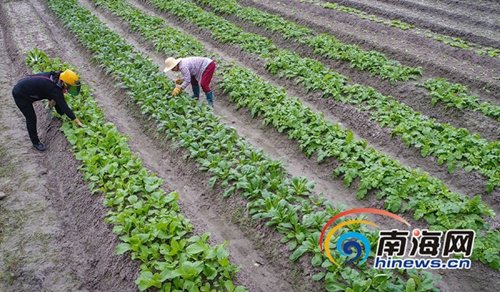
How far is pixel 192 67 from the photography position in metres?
9.38

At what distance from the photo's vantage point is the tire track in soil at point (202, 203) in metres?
5.66

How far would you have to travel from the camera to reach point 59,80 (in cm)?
789

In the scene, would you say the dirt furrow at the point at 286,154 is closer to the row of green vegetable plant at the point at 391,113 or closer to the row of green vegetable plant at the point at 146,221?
the row of green vegetable plant at the point at 391,113

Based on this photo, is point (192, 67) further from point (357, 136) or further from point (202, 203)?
point (357, 136)

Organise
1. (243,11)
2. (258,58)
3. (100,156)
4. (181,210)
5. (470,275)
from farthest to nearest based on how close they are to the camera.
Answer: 1. (243,11)
2. (258,58)
3. (100,156)
4. (181,210)
5. (470,275)

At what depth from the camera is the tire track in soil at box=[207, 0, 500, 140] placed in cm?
872

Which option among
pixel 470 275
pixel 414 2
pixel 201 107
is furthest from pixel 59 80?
pixel 414 2

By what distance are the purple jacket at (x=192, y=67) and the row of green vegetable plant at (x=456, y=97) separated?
5.87 m

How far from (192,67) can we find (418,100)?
593 cm

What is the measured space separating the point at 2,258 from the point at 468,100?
1030 cm

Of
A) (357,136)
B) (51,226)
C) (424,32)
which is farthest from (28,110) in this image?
(424,32)

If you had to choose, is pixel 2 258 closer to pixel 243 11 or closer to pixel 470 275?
pixel 470 275

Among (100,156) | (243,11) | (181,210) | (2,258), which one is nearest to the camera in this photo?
(2,258)

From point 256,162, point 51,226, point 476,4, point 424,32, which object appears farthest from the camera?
point 476,4
